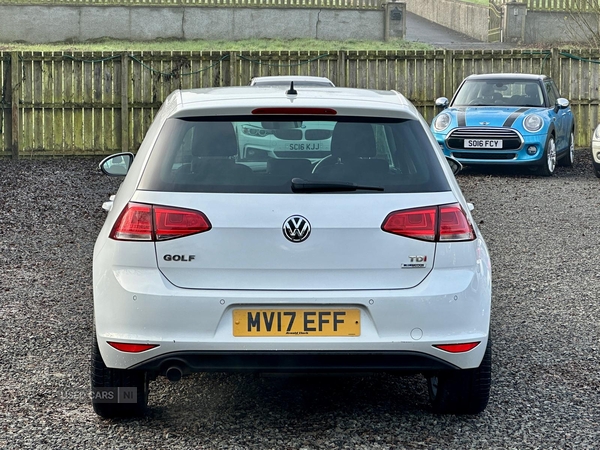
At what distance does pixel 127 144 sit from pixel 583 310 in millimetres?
13257

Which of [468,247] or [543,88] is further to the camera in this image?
[543,88]

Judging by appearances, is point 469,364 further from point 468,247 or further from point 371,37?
point 371,37

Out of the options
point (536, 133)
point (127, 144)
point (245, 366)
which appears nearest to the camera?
point (245, 366)

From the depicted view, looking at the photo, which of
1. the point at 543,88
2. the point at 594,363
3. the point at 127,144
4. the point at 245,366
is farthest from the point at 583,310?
the point at 127,144

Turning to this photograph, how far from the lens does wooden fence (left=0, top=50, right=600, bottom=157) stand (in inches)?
747

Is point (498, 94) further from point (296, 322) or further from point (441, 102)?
point (296, 322)

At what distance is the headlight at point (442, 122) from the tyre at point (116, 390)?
12264 millimetres

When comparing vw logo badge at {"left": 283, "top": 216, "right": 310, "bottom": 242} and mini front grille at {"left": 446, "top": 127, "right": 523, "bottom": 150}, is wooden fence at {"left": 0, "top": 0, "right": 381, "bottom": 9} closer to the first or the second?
mini front grille at {"left": 446, "top": 127, "right": 523, "bottom": 150}

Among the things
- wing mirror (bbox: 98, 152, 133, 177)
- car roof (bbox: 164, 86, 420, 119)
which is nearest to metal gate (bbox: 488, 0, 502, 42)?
wing mirror (bbox: 98, 152, 133, 177)

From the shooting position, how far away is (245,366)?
443 centimetres

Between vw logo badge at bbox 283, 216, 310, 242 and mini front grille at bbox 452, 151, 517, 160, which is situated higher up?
vw logo badge at bbox 283, 216, 310, 242

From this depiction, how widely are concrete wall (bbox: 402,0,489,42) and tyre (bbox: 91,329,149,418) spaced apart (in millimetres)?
35541

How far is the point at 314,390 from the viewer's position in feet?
18.1

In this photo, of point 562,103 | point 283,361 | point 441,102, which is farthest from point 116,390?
point 562,103
